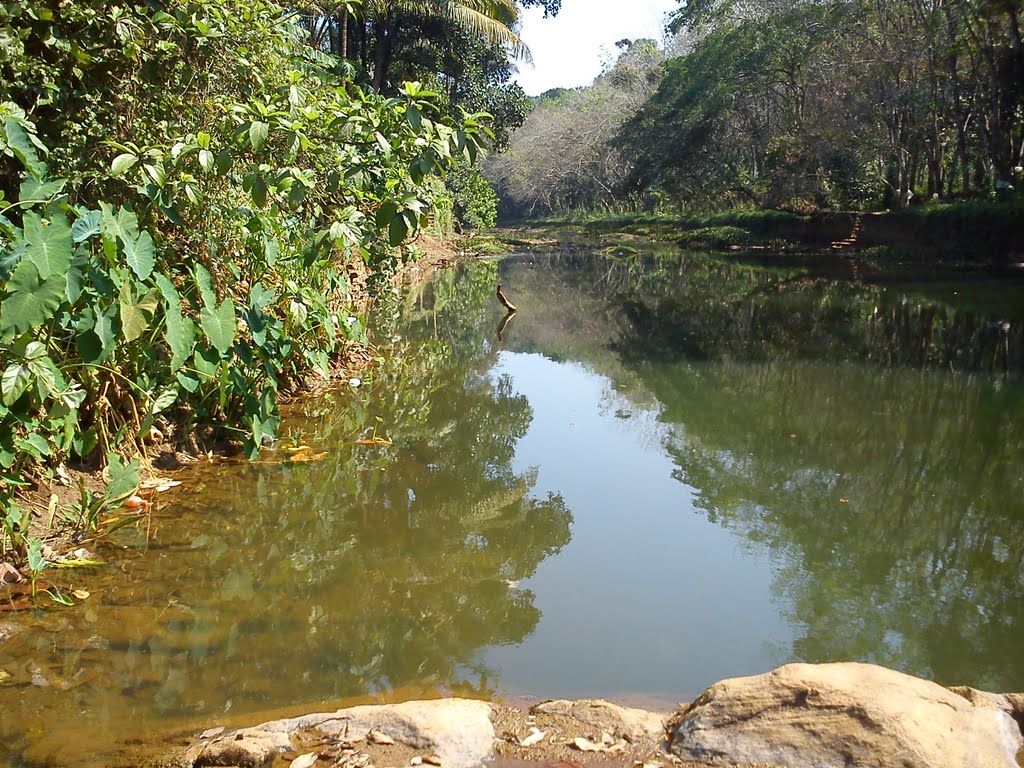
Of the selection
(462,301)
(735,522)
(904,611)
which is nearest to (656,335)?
(462,301)

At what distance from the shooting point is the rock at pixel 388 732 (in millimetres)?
2615

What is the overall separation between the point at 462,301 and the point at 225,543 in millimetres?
11691

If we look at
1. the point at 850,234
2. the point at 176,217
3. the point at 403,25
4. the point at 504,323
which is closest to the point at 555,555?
the point at 176,217

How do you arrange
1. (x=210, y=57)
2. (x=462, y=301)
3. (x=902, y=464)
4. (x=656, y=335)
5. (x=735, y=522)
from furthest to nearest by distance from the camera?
(x=462, y=301) < (x=656, y=335) < (x=902, y=464) < (x=210, y=57) < (x=735, y=522)

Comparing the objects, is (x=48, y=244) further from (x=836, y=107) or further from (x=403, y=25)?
(x=836, y=107)

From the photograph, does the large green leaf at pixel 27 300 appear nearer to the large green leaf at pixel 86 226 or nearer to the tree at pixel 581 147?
the large green leaf at pixel 86 226

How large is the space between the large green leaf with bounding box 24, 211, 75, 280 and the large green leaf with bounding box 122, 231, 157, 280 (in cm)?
50

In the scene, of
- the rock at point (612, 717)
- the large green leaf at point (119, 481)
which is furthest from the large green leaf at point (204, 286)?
the rock at point (612, 717)

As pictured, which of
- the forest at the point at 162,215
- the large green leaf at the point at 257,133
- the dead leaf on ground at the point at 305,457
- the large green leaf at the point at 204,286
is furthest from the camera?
the dead leaf on ground at the point at 305,457

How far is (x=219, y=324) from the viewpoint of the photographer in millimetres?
4961

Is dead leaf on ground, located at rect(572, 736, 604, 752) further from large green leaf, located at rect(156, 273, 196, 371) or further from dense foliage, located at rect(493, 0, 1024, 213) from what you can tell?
dense foliage, located at rect(493, 0, 1024, 213)

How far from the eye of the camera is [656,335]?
41.0 feet

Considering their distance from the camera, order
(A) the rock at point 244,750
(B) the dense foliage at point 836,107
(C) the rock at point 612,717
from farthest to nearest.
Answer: (B) the dense foliage at point 836,107
(C) the rock at point 612,717
(A) the rock at point 244,750

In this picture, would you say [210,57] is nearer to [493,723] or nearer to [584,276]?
[493,723]
